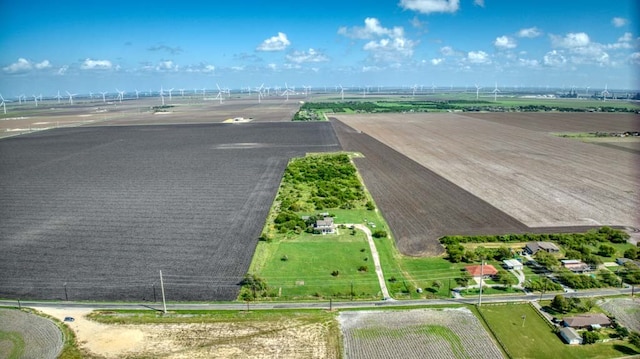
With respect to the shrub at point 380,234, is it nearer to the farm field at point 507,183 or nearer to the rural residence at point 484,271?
the farm field at point 507,183

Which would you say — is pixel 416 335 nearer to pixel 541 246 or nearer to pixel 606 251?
pixel 541 246

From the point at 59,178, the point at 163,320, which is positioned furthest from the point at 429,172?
the point at 59,178

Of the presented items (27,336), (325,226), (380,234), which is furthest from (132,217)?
(380,234)

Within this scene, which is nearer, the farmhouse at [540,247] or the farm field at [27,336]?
the farm field at [27,336]

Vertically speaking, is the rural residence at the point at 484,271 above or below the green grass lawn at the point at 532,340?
above

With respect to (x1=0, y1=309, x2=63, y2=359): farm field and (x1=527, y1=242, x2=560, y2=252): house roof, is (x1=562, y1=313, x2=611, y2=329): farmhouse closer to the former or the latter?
(x1=527, y1=242, x2=560, y2=252): house roof

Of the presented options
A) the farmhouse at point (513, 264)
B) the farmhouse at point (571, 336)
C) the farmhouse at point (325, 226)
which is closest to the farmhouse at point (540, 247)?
the farmhouse at point (513, 264)

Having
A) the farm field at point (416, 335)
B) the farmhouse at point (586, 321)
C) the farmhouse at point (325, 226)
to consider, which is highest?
the farmhouse at point (325, 226)

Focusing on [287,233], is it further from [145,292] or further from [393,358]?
[393,358]
